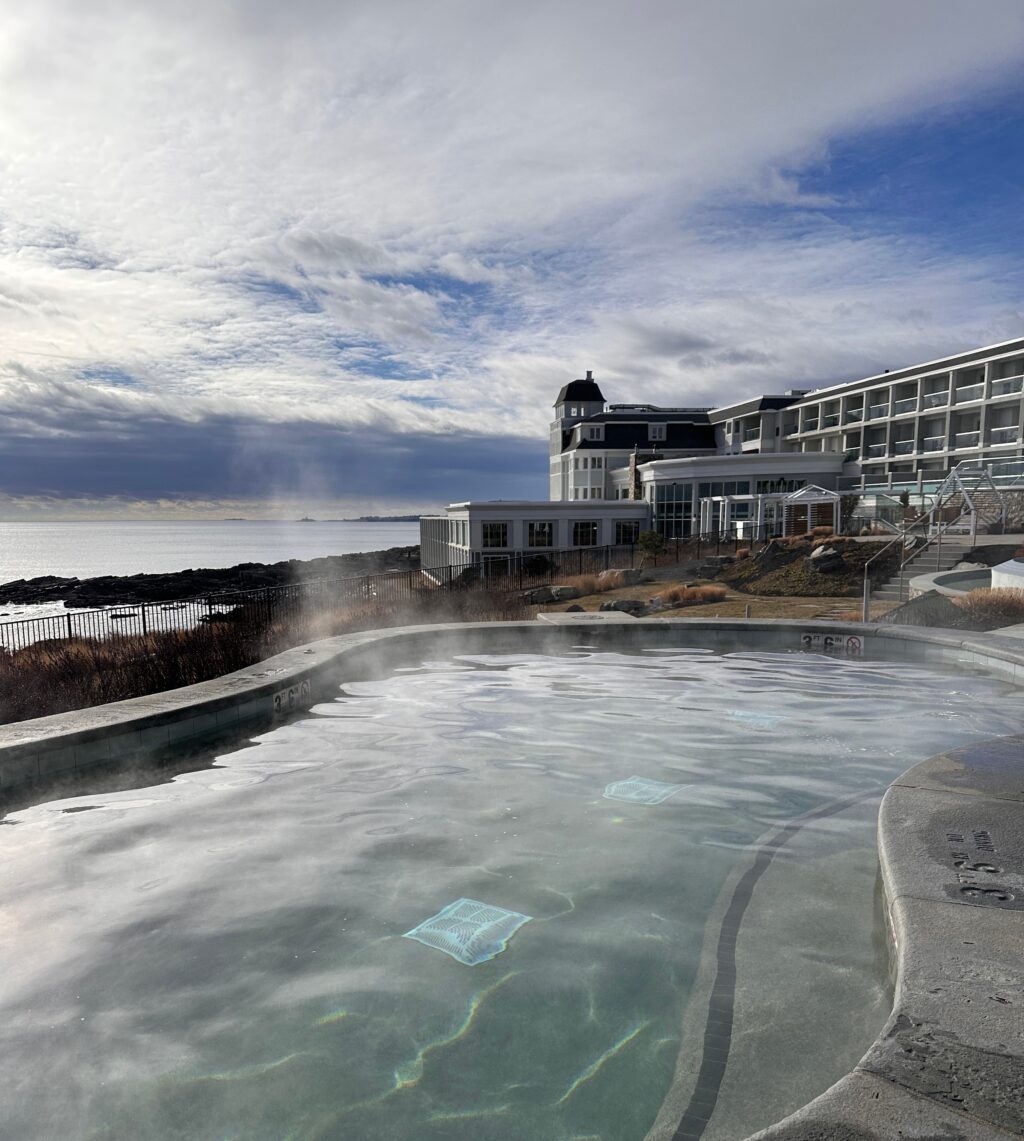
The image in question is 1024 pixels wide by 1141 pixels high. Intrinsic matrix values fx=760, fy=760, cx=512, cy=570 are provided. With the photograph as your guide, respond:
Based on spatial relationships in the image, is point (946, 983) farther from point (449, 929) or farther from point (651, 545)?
point (651, 545)

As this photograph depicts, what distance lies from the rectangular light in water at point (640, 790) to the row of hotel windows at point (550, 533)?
33.4 metres

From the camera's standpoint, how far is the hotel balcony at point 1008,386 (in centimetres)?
4103

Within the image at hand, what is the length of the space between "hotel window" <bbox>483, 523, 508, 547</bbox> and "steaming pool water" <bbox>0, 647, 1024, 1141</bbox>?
31.7m

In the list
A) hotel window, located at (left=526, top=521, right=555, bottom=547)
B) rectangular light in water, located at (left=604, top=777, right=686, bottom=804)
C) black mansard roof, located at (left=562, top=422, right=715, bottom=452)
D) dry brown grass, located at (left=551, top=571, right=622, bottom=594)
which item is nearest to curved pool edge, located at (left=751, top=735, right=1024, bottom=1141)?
rectangular light in water, located at (left=604, top=777, right=686, bottom=804)

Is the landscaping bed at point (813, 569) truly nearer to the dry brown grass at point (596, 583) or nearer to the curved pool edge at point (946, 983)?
the dry brown grass at point (596, 583)

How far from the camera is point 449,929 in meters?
5.17

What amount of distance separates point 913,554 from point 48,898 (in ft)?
79.9

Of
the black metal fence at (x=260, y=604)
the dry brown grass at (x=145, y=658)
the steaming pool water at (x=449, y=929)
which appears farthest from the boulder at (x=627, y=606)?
the steaming pool water at (x=449, y=929)

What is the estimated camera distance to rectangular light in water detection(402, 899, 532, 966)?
16.1 ft

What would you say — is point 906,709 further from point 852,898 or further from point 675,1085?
point 675,1085

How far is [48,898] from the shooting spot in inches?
221

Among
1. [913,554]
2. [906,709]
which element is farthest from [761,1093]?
[913,554]

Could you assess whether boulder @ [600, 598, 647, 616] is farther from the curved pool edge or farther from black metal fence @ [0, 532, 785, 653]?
the curved pool edge

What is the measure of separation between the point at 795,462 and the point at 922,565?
852 inches
